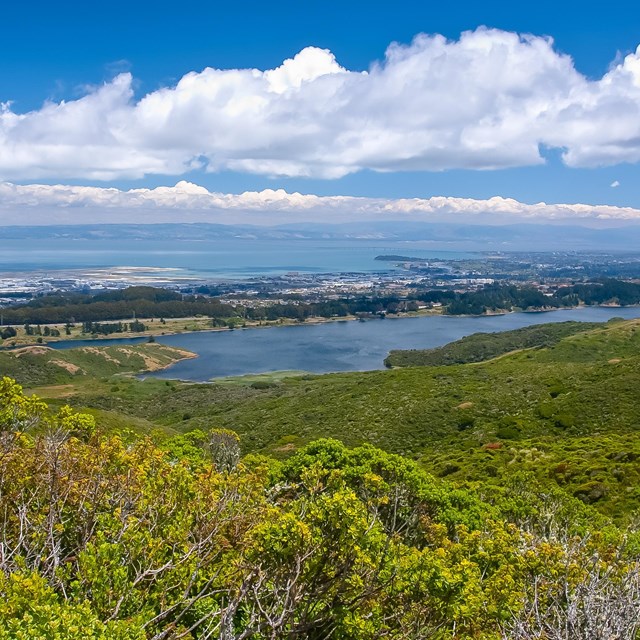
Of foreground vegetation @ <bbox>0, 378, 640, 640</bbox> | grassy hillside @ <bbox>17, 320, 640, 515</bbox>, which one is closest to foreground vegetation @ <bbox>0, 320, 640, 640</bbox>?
foreground vegetation @ <bbox>0, 378, 640, 640</bbox>

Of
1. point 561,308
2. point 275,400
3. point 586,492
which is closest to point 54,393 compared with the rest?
point 275,400

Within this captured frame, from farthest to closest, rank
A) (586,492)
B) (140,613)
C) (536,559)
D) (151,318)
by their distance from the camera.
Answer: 1. (151,318)
2. (586,492)
3. (536,559)
4. (140,613)

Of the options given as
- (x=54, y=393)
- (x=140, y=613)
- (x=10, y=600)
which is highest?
(x=10, y=600)

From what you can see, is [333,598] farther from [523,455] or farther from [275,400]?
[275,400]

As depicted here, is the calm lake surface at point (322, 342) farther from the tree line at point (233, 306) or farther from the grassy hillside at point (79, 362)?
the tree line at point (233, 306)

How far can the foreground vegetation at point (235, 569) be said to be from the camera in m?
6.36

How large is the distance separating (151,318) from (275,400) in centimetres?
11375

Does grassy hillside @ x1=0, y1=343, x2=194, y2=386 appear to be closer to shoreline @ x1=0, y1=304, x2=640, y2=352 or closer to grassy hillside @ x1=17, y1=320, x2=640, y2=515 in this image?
shoreline @ x1=0, y1=304, x2=640, y2=352

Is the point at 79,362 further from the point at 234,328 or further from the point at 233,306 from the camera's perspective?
the point at 233,306

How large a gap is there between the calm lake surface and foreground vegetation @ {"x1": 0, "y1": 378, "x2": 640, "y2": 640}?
86.2 m

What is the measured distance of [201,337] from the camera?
5438 inches

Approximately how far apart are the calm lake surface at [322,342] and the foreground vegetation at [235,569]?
86215 millimetres

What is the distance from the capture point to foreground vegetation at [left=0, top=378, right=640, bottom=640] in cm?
636

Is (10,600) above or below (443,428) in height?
above
